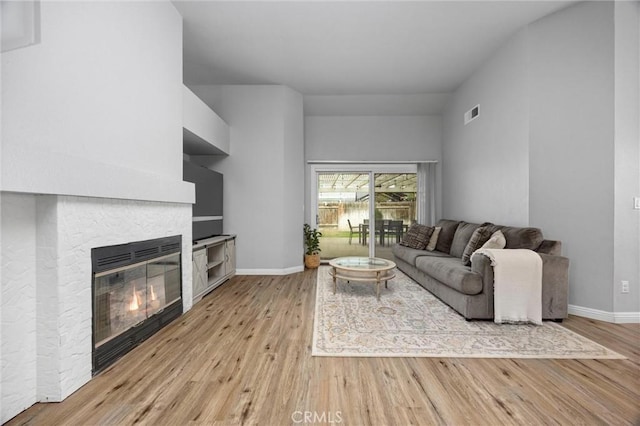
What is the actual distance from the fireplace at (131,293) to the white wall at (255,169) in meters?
2.02

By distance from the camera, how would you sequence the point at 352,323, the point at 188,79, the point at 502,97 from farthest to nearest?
the point at 188,79 < the point at 502,97 < the point at 352,323

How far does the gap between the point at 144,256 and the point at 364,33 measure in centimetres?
350

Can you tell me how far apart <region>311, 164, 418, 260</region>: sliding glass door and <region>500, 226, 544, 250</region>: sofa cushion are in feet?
9.72

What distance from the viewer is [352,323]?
2.82m

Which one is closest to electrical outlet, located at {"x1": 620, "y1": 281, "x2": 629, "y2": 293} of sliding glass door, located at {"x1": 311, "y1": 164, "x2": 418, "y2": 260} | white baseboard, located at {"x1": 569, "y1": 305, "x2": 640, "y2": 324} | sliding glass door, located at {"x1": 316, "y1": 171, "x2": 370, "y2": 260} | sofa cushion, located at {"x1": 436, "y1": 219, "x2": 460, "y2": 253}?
white baseboard, located at {"x1": 569, "y1": 305, "x2": 640, "y2": 324}

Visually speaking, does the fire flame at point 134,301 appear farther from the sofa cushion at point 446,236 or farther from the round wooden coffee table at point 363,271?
the sofa cushion at point 446,236

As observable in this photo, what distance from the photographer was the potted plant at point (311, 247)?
5.59 metres

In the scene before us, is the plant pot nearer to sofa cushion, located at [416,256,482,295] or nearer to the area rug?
the area rug

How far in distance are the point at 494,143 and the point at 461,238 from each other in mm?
1434

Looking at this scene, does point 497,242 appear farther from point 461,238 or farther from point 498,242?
point 461,238

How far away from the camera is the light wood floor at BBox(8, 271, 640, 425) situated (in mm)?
1550

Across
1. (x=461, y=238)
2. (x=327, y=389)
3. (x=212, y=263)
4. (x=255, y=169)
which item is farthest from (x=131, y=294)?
(x=461, y=238)

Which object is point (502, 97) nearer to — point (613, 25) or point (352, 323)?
point (613, 25)

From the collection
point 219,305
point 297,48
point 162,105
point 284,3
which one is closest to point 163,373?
point 219,305
